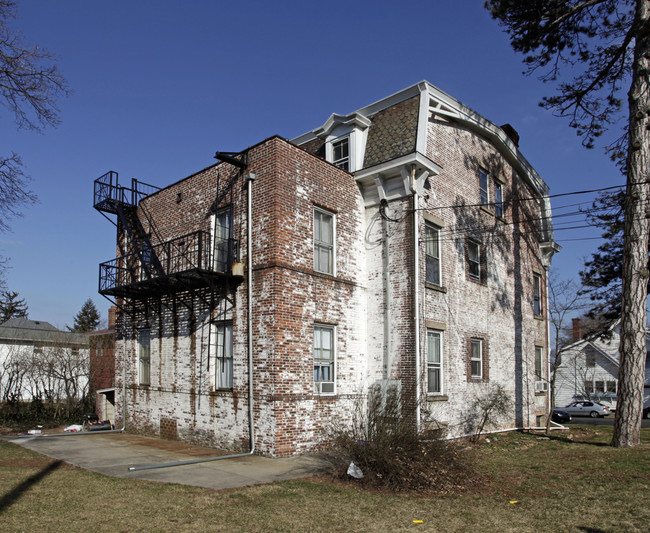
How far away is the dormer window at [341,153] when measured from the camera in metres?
15.8

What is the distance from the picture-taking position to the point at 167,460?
11.5 meters

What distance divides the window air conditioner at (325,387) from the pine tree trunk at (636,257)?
25.3 feet

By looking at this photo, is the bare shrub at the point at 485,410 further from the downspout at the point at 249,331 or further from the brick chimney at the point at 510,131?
the brick chimney at the point at 510,131

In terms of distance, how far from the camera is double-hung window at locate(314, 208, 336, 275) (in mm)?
13844

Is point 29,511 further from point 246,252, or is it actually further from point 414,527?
point 246,252

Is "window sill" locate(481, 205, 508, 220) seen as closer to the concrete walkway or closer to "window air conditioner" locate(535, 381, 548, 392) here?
"window air conditioner" locate(535, 381, 548, 392)

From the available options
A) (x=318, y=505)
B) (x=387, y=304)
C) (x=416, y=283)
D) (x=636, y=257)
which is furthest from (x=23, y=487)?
(x=636, y=257)

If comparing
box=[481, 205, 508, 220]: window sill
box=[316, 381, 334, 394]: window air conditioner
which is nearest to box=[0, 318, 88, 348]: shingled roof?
box=[316, 381, 334, 394]: window air conditioner

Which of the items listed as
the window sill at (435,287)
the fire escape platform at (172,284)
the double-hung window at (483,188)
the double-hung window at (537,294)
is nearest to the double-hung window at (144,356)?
the fire escape platform at (172,284)

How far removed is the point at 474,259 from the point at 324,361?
7.03 meters

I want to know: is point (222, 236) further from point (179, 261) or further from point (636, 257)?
point (636, 257)

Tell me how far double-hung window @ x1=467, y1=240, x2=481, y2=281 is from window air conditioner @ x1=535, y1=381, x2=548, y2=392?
6379 millimetres

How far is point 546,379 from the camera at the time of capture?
71.9 ft

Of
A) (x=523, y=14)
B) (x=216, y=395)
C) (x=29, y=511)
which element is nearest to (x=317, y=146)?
(x=523, y=14)
